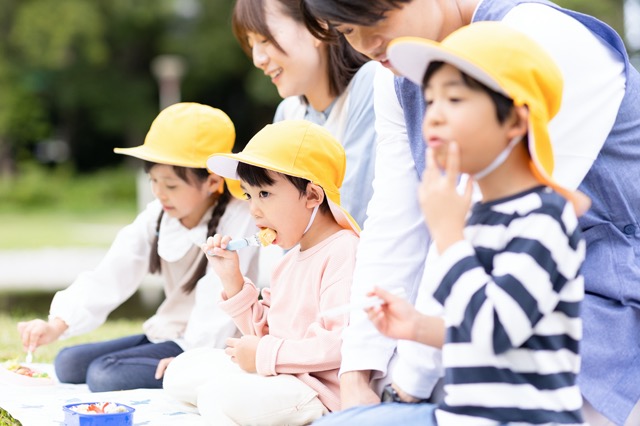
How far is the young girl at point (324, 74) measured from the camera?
337 centimetres

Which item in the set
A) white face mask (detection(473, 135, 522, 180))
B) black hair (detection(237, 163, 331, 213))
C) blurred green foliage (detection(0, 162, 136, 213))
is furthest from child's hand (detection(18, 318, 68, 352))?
blurred green foliage (detection(0, 162, 136, 213))

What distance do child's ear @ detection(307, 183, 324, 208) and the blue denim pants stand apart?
3.24ft

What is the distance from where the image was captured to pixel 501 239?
1808 millimetres

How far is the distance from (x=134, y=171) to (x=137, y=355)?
794 inches

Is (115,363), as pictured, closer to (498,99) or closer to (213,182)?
(213,182)

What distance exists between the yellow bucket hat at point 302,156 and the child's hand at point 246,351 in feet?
1.52

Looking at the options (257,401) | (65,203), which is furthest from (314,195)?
(65,203)

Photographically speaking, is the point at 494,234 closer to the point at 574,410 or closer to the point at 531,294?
the point at 531,294

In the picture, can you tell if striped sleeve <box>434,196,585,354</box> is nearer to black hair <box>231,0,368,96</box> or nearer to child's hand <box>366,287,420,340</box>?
child's hand <box>366,287,420,340</box>

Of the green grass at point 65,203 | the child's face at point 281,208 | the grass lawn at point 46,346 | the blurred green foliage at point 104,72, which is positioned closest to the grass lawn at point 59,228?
the green grass at point 65,203

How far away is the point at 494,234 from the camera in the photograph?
1.82m

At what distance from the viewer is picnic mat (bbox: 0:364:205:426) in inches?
111


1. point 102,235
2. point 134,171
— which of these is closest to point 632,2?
point 102,235

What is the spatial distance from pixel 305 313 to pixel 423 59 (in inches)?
43.6
